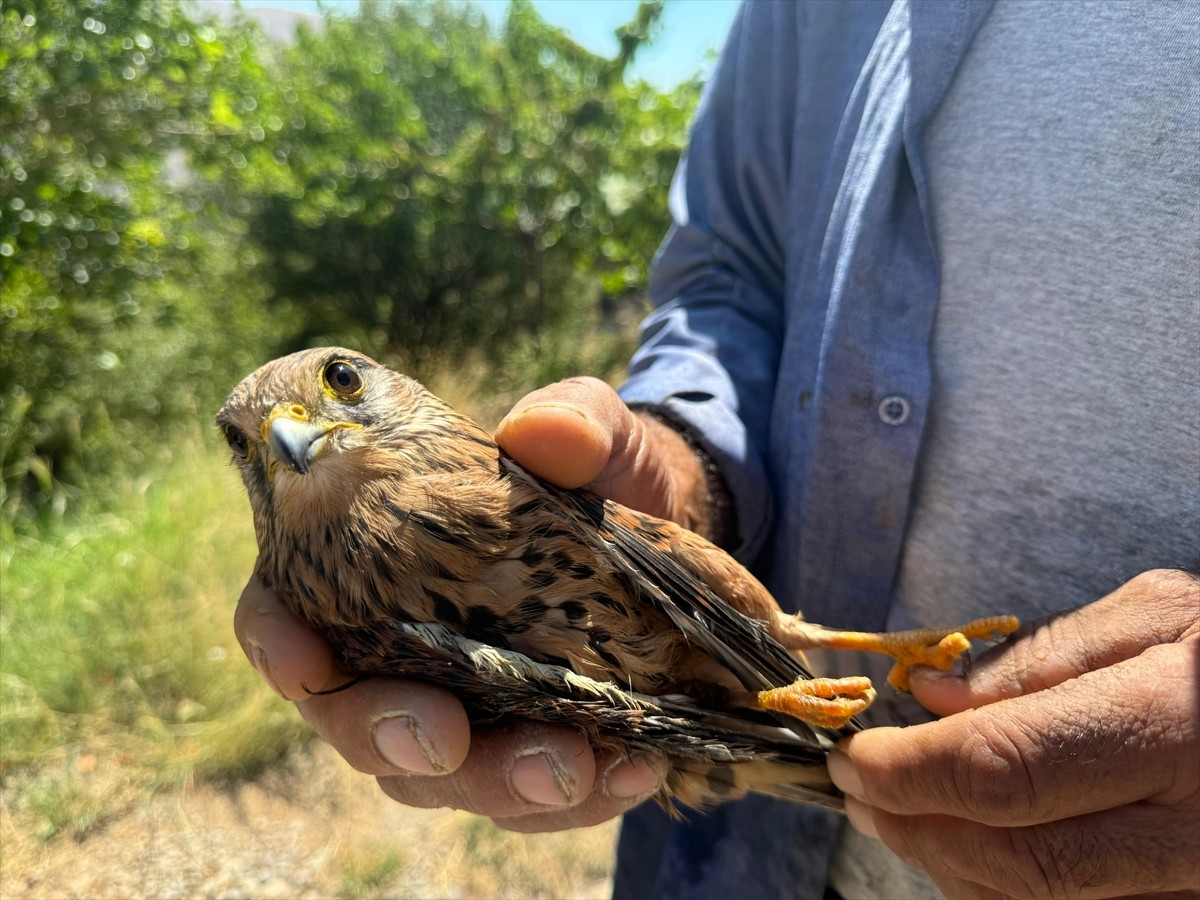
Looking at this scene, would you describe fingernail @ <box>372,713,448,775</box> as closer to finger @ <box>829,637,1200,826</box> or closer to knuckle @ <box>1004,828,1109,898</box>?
finger @ <box>829,637,1200,826</box>

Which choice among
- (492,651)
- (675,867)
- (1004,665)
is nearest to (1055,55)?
(1004,665)

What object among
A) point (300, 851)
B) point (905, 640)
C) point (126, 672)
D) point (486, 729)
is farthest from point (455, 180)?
point (905, 640)

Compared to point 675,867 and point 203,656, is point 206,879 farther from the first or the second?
point 675,867

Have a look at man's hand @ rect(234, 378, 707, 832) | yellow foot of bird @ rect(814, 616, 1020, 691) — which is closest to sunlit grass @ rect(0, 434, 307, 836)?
man's hand @ rect(234, 378, 707, 832)

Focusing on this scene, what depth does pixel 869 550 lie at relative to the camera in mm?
1899

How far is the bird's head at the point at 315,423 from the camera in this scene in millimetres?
1701

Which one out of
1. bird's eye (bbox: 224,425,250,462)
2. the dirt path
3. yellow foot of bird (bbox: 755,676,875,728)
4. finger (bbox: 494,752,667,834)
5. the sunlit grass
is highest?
bird's eye (bbox: 224,425,250,462)

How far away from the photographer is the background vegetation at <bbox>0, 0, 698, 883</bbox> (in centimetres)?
421

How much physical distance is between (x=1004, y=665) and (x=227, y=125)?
303 inches

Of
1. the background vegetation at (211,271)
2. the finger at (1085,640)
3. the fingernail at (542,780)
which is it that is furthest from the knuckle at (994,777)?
the background vegetation at (211,271)

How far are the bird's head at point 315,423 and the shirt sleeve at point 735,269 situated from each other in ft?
2.56

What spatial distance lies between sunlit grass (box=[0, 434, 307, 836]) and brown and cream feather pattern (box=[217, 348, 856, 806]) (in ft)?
6.34

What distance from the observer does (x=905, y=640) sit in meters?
1.79

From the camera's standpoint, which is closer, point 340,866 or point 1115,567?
point 1115,567
